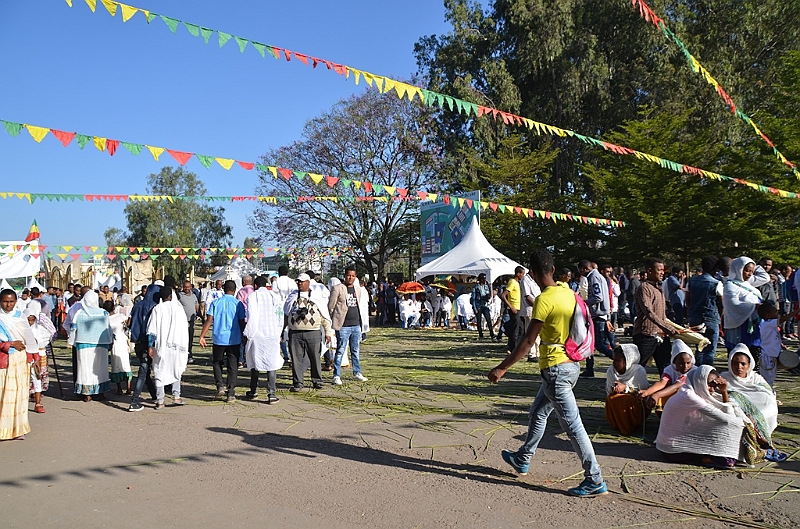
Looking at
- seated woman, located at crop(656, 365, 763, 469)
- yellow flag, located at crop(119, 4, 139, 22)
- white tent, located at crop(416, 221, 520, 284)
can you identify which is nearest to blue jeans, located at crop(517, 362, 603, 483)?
seated woman, located at crop(656, 365, 763, 469)

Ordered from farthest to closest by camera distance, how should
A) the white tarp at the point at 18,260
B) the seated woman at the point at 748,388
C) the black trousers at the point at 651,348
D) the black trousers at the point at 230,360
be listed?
the white tarp at the point at 18,260, the black trousers at the point at 230,360, the black trousers at the point at 651,348, the seated woman at the point at 748,388

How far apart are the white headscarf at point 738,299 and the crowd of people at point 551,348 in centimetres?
2

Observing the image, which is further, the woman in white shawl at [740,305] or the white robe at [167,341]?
the white robe at [167,341]

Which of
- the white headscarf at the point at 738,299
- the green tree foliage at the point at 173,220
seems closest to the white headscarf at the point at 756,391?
the white headscarf at the point at 738,299

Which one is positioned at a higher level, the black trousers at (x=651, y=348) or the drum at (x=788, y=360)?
the black trousers at (x=651, y=348)

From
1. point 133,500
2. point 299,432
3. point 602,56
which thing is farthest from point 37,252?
point 602,56

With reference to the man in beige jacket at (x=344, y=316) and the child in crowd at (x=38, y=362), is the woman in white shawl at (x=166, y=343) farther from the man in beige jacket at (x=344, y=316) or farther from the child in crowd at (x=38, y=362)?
the man in beige jacket at (x=344, y=316)

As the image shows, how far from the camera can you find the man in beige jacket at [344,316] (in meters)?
10.3

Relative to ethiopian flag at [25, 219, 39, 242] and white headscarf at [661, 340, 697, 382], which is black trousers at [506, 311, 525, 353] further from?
ethiopian flag at [25, 219, 39, 242]

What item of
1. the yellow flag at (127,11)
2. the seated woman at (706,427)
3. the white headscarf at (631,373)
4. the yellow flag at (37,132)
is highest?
the yellow flag at (127,11)

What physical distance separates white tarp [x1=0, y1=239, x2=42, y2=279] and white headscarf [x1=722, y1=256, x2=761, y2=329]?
17394 millimetres

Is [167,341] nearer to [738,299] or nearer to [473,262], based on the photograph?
[738,299]

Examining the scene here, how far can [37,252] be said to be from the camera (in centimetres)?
1952

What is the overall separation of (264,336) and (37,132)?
423 centimetres
